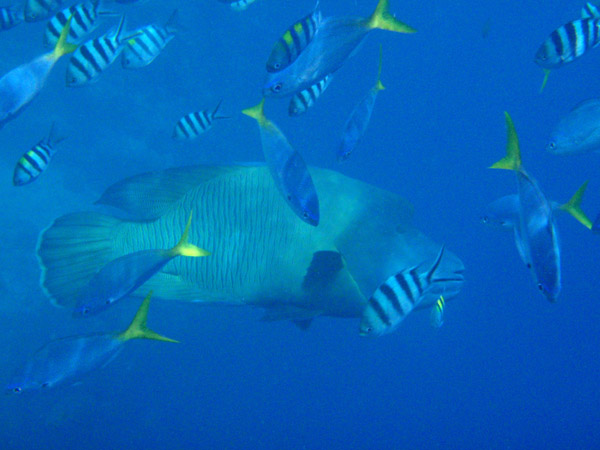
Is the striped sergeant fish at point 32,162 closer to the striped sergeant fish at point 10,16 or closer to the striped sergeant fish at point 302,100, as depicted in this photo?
the striped sergeant fish at point 10,16

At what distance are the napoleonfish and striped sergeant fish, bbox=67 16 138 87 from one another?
3.90ft

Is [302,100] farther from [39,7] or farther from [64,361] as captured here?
[64,361]

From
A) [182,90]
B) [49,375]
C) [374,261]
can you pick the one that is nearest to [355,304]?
[374,261]

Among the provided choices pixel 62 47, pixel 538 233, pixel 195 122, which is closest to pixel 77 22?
pixel 62 47

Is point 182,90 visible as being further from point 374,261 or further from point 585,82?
point 585,82

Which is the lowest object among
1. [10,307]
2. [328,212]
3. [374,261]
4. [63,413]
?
[63,413]

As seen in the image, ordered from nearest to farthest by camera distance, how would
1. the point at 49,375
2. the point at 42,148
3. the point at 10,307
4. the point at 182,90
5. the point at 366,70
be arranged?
the point at 49,375 < the point at 42,148 < the point at 10,307 < the point at 182,90 < the point at 366,70

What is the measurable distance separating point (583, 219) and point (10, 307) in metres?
7.88

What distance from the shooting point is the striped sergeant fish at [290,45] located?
221cm

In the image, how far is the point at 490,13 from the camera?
1339 inches

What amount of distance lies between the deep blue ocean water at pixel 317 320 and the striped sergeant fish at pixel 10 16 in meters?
4.11

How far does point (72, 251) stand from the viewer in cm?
362

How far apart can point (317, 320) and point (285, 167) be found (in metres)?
9.42

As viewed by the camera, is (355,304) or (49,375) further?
(355,304)
